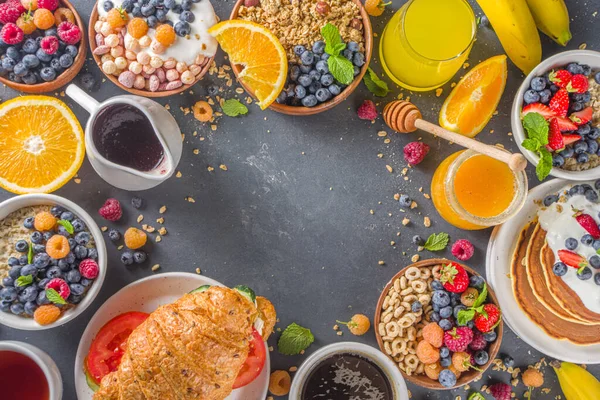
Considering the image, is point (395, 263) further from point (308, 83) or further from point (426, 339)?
point (308, 83)

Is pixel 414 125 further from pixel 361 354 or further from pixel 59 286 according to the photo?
pixel 59 286

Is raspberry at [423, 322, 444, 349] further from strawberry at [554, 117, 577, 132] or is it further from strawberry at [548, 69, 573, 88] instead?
strawberry at [548, 69, 573, 88]

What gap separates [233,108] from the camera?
2.21 metres

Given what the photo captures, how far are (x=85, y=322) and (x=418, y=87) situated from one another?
1.51 meters

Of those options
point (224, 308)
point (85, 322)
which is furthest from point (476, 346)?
point (85, 322)

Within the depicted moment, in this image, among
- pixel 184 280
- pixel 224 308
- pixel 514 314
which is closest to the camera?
pixel 224 308

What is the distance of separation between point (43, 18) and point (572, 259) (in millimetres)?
1966

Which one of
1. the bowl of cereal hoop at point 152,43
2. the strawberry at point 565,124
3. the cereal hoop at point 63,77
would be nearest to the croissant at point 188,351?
the bowl of cereal hoop at point 152,43

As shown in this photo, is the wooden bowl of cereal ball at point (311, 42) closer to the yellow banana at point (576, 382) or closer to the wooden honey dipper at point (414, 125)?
the wooden honey dipper at point (414, 125)

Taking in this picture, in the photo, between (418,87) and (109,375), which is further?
(418,87)

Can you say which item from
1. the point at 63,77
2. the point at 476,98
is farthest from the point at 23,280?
the point at 476,98

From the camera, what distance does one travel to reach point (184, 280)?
2.01m

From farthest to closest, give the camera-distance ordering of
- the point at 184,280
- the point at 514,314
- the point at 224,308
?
the point at 514,314
the point at 184,280
the point at 224,308

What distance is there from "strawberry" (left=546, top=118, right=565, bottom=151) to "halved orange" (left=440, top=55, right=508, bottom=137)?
0.22m
